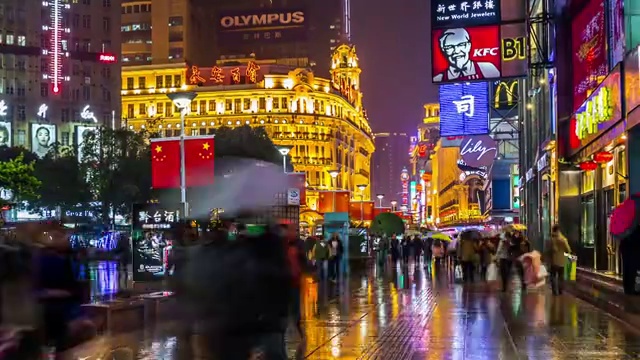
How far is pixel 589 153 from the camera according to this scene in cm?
2428

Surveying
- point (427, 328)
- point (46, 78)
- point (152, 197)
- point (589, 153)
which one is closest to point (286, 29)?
point (46, 78)


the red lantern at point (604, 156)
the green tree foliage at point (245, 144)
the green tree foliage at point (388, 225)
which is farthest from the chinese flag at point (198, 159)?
the green tree foliage at point (245, 144)

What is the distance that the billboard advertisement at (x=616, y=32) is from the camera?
20.2 meters

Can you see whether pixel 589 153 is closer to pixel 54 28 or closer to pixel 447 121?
pixel 447 121

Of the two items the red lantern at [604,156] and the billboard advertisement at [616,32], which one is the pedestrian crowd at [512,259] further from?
the billboard advertisement at [616,32]

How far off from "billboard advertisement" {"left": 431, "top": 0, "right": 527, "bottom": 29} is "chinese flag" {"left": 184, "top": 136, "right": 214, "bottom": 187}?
1234 centimetres

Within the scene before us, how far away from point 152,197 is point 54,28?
95.4 ft

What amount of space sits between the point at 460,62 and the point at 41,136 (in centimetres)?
6471

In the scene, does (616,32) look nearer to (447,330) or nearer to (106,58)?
(447,330)

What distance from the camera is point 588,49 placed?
25359mm

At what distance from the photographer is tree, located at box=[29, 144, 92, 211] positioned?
6072 cm

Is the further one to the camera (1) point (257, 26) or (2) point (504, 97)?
(1) point (257, 26)

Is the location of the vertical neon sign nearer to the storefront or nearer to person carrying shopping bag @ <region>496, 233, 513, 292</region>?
the storefront

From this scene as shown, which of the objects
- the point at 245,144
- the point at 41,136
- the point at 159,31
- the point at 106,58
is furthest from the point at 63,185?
the point at 159,31
